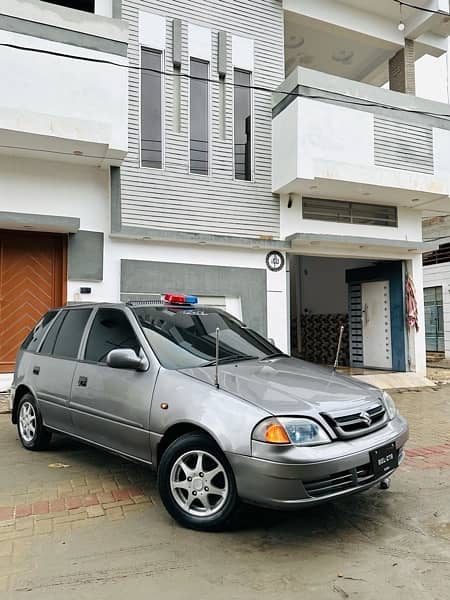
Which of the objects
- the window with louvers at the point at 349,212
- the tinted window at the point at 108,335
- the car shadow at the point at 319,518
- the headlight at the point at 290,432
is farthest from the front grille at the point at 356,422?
the window with louvers at the point at 349,212

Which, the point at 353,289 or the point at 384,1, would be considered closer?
the point at 384,1

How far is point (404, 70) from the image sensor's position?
12219 millimetres

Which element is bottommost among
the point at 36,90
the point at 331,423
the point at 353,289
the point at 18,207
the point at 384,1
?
the point at 331,423

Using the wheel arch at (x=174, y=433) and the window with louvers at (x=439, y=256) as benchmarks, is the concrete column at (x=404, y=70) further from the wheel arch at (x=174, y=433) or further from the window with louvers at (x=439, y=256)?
the wheel arch at (x=174, y=433)

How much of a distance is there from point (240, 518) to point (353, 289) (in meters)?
11.4

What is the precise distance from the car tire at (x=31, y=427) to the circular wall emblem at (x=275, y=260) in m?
6.26

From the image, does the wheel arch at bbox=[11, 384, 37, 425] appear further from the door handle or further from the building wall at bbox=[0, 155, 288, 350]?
the building wall at bbox=[0, 155, 288, 350]

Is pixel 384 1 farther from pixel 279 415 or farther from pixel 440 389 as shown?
pixel 279 415

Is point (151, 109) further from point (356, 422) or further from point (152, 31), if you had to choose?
point (356, 422)

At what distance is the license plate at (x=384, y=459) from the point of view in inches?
129

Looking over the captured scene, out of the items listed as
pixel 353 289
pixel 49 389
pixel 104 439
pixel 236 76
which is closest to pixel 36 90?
pixel 236 76

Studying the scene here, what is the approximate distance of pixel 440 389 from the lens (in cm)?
1079

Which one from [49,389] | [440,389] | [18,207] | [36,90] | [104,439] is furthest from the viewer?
[440,389]

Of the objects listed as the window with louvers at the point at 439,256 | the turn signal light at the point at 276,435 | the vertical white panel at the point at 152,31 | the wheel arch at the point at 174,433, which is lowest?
the wheel arch at the point at 174,433
